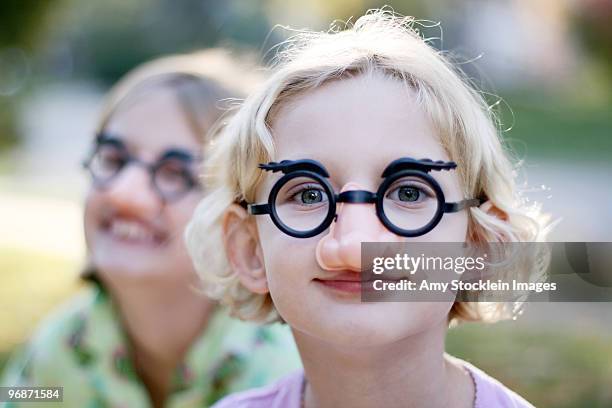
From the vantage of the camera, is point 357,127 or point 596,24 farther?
point 596,24

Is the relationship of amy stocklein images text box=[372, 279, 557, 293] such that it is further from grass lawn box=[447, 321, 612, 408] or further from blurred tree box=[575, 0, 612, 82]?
blurred tree box=[575, 0, 612, 82]

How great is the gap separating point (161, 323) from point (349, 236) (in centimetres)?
153

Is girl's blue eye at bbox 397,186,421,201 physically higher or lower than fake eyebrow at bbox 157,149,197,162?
lower

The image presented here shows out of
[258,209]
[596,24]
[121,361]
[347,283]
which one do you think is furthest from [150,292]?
[596,24]

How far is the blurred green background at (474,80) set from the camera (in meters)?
4.19

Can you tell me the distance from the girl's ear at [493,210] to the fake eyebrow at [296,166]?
0.46m

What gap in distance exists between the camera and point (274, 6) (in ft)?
98.9

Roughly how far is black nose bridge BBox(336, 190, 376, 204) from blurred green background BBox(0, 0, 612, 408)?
0.59 meters

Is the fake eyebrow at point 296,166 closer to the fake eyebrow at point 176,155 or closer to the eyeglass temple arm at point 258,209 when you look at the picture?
the eyeglass temple arm at point 258,209

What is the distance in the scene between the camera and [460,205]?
1987 mm

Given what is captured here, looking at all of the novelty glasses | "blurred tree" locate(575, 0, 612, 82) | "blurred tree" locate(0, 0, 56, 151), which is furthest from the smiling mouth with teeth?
"blurred tree" locate(575, 0, 612, 82)

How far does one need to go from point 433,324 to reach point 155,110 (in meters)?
1.59

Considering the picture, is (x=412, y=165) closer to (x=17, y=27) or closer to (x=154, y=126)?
(x=154, y=126)

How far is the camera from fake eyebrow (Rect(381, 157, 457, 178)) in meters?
1.88
